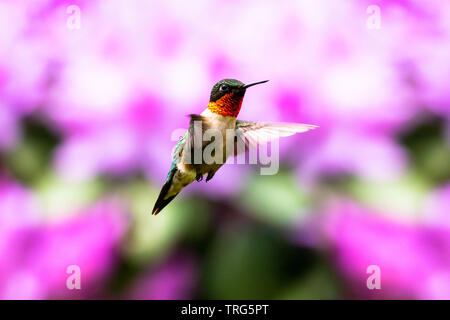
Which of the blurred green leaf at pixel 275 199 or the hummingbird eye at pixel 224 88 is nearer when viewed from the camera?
the hummingbird eye at pixel 224 88

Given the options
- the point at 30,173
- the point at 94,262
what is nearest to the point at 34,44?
the point at 30,173

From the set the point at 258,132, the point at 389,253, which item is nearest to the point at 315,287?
the point at 389,253

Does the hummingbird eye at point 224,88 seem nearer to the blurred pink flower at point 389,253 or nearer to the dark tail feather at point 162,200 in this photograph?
the dark tail feather at point 162,200

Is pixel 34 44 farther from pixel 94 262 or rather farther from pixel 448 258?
pixel 448 258

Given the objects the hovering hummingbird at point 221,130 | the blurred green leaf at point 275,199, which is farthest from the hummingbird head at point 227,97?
the blurred green leaf at point 275,199

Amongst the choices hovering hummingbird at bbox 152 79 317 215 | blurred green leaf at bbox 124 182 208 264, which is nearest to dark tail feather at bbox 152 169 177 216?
hovering hummingbird at bbox 152 79 317 215
